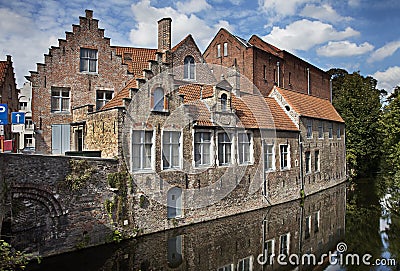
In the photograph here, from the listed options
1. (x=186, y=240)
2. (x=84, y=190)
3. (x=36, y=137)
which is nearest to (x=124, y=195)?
(x=84, y=190)

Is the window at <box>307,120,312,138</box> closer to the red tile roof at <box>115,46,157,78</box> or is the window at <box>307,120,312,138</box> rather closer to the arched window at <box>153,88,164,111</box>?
the red tile roof at <box>115,46,157,78</box>

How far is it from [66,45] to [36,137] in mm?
4401

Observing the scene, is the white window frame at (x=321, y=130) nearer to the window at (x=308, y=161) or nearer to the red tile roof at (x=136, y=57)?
the window at (x=308, y=161)

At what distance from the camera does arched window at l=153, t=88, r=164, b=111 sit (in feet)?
46.6

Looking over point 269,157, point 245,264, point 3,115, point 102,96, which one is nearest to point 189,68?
point 102,96

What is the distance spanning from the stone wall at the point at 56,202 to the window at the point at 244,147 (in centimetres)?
696

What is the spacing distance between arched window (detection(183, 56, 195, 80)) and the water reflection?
7463 mm

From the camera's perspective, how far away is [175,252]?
11.8 meters

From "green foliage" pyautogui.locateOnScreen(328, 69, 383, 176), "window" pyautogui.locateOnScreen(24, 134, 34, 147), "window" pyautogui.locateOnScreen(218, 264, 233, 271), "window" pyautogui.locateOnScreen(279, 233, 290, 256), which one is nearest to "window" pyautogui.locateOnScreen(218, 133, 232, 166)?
"window" pyautogui.locateOnScreen(279, 233, 290, 256)

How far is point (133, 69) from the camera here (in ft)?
63.3

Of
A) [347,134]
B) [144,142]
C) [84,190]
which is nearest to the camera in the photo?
[84,190]

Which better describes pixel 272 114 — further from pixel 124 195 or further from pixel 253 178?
pixel 124 195

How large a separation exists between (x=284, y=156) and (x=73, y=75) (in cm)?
Answer: 1217

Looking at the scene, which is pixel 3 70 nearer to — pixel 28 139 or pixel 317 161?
pixel 28 139
